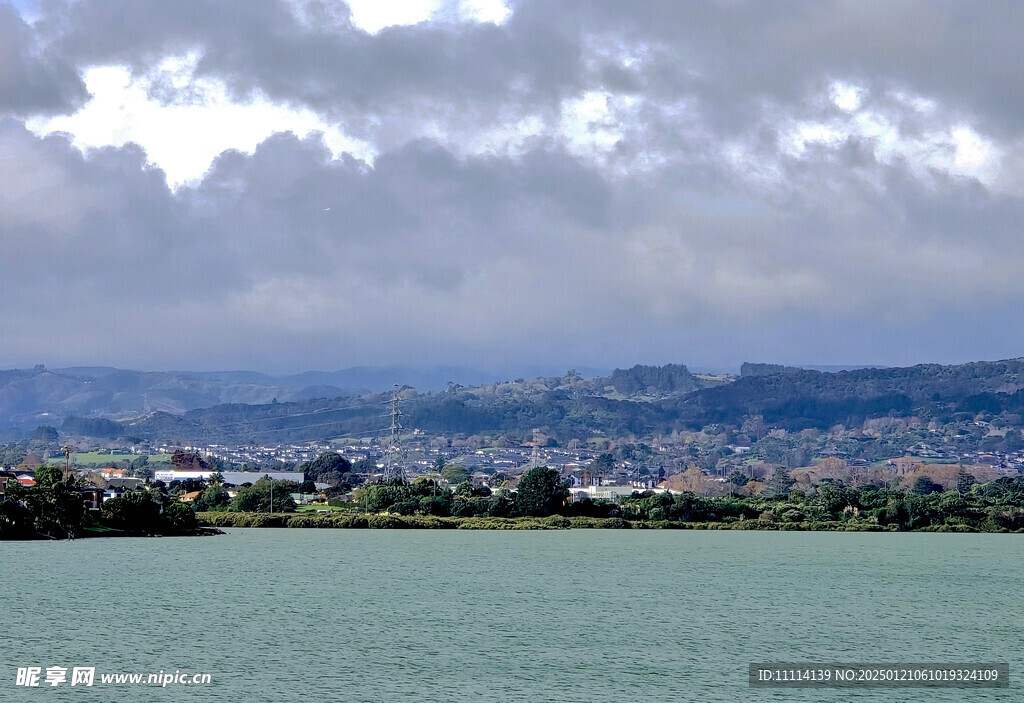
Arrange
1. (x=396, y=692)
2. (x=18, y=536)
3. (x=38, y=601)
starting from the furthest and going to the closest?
(x=18, y=536)
(x=38, y=601)
(x=396, y=692)

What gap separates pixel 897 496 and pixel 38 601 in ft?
368

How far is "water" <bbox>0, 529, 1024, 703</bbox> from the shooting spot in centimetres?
3975

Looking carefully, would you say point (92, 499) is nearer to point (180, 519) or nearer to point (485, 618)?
point (180, 519)

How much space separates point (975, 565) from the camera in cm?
9031

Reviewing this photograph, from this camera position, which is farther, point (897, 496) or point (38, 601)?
point (897, 496)

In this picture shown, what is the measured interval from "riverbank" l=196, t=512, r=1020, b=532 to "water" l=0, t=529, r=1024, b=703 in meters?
28.4

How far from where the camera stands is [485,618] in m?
55.9

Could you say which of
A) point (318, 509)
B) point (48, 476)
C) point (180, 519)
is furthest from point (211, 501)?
point (48, 476)

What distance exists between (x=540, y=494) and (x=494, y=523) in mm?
8786

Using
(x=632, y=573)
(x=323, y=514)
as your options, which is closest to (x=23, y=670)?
(x=632, y=573)

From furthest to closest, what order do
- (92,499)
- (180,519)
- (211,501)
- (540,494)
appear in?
1. (211,501)
2. (540,494)
3. (92,499)
4. (180,519)

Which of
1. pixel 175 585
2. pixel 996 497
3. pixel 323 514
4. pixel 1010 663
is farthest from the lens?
pixel 996 497

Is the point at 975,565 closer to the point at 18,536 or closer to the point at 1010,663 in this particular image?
the point at 1010,663

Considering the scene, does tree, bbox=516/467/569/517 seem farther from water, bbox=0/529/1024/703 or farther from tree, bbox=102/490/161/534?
tree, bbox=102/490/161/534
